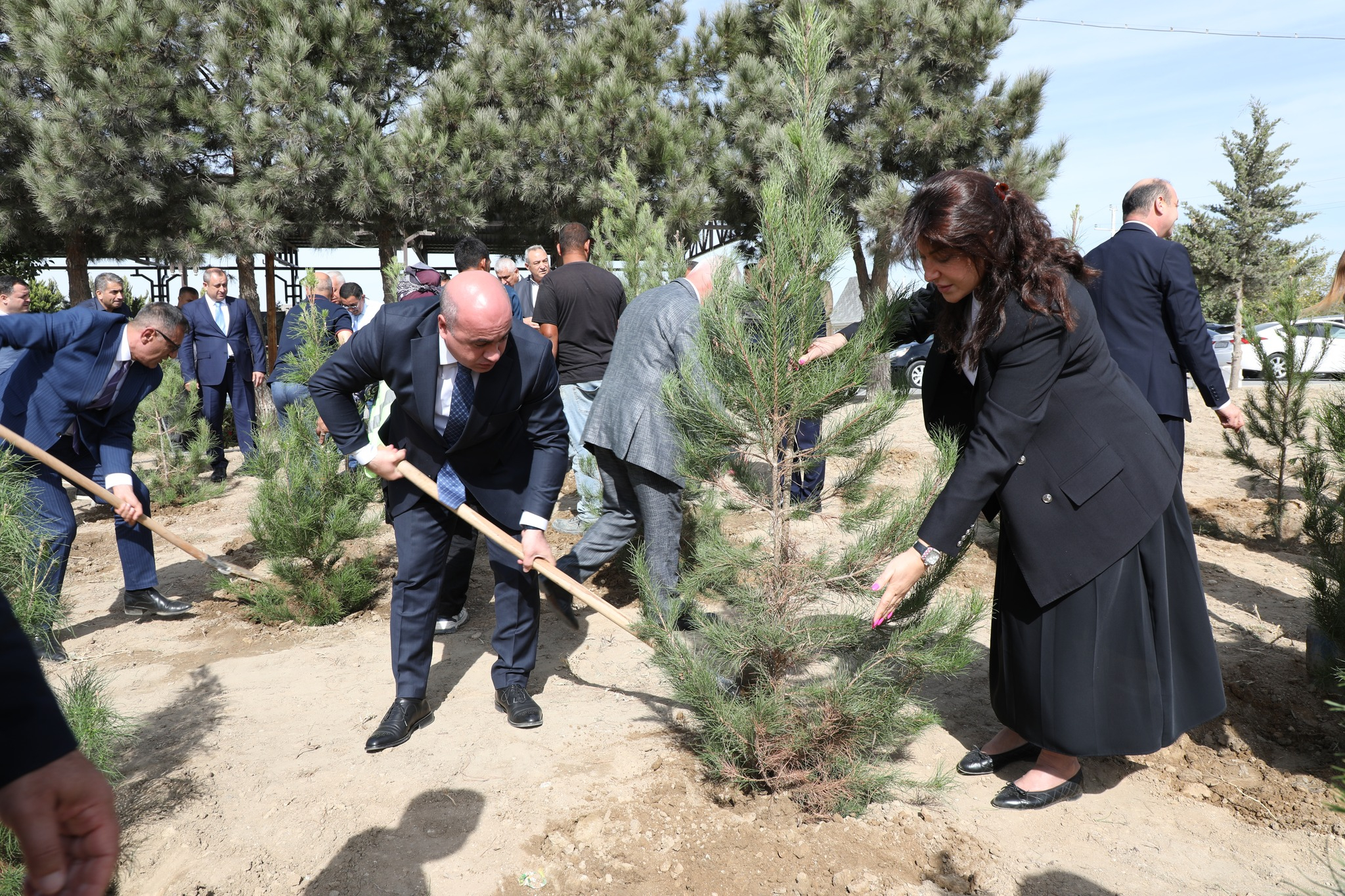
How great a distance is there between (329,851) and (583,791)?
748 mm

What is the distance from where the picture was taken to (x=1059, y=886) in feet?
7.32

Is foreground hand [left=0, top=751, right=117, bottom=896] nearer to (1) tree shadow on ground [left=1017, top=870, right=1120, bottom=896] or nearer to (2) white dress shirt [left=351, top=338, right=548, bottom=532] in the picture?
(2) white dress shirt [left=351, top=338, right=548, bottom=532]

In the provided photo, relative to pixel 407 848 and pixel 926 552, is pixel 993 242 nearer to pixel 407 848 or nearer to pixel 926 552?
pixel 926 552

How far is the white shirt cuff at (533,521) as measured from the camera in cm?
306

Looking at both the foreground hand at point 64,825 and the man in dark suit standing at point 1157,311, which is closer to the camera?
the foreground hand at point 64,825

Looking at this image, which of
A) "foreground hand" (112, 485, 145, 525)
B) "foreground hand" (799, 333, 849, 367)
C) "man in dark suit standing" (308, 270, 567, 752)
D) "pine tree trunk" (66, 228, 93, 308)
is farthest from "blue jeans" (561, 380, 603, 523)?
"pine tree trunk" (66, 228, 93, 308)

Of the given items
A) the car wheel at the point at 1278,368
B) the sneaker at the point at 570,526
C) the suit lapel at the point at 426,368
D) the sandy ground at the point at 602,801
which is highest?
the suit lapel at the point at 426,368

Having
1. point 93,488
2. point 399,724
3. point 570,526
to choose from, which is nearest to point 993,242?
point 399,724

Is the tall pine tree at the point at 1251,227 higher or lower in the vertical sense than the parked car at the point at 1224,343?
higher

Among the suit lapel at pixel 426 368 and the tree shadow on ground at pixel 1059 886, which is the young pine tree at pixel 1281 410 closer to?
the tree shadow on ground at pixel 1059 886

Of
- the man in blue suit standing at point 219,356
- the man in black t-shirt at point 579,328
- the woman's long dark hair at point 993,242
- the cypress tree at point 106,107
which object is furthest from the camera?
the cypress tree at point 106,107

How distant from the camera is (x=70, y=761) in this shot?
1.02m

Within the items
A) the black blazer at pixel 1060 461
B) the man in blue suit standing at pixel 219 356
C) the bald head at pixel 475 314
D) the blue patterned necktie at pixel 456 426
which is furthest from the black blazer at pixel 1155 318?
the man in blue suit standing at pixel 219 356

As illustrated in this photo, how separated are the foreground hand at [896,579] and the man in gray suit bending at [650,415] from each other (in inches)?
51.2
